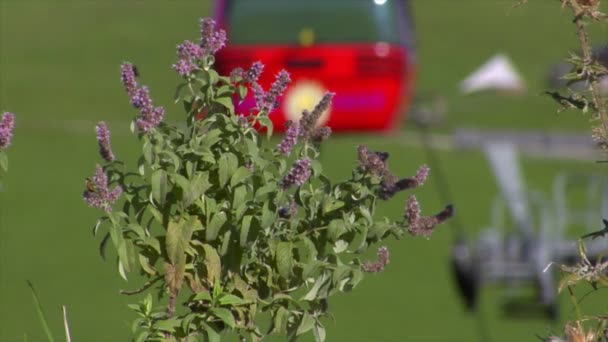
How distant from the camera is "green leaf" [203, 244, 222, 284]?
3.48 m

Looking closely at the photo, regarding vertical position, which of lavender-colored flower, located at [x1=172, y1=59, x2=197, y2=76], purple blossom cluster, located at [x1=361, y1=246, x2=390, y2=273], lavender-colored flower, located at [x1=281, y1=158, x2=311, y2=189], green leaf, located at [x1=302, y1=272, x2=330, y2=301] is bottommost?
green leaf, located at [x1=302, y1=272, x2=330, y2=301]

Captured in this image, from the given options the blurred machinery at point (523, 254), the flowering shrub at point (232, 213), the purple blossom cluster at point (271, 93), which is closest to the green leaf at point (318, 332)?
the flowering shrub at point (232, 213)

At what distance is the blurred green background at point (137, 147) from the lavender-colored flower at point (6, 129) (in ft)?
3.24

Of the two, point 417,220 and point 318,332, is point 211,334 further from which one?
point 417,220

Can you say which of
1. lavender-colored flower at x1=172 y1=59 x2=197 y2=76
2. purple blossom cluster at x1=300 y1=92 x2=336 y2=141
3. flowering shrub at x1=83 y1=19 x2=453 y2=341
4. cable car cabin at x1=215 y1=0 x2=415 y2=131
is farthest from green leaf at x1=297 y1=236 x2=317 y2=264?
cable car cabin at x1=215 y1=0 x2=415 y2=131

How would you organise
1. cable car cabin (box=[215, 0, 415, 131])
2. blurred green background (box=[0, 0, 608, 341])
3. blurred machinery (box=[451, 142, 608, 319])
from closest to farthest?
blurred machinery (box=[451, 142, 608, 319]) < cable car cabin (box=[215, 0, 415, 131]) < blurred green background (box=[0, 0, 608, 341])

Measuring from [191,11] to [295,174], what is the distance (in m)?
39.8

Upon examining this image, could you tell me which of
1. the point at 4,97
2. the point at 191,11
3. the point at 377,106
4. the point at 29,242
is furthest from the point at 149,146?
the point at 191,11

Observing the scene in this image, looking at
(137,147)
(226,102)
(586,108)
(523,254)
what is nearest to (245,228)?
(226,102)

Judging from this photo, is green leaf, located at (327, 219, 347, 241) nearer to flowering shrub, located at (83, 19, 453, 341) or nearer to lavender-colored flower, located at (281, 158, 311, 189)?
flowering shrub, located at (83, 19, 453, 341)

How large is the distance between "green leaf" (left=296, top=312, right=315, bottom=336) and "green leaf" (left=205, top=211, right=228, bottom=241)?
247mm

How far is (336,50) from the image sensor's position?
16656 millimetres

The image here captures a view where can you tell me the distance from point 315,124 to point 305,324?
41 centimetres

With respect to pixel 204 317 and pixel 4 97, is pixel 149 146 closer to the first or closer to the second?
pixel 204 317
